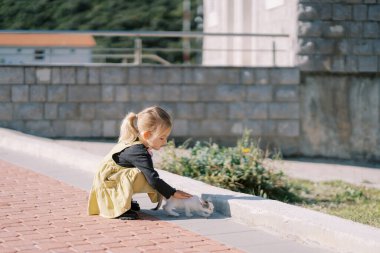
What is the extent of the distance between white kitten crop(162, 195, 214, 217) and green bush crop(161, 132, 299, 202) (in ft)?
7.57

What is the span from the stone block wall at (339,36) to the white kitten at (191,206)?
8445mm

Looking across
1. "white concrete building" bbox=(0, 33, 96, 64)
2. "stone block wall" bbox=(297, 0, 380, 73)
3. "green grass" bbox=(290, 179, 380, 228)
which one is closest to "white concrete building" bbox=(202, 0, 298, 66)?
"stone block wall" bbox=(297, 0, 380, 73)

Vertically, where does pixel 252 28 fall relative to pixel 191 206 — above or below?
above

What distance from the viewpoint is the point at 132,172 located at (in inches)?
Answer: 235

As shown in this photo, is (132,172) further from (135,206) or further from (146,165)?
(135,206)

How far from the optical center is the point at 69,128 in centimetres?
1354

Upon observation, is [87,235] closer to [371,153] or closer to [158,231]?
[158,231]

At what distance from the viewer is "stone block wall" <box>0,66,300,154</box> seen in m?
13.4

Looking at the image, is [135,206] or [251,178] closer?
[135,206]

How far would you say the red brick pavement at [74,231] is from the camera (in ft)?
16.2

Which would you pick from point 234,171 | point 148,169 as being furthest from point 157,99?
point 148,169

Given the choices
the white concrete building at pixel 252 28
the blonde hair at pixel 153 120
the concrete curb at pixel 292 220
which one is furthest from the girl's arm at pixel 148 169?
the white concrete building at pixel 252 28

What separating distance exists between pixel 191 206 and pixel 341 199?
11.8 ft

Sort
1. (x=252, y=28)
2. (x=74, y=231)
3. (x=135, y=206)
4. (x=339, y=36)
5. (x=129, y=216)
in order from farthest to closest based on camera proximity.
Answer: (x=252, y=28) < (x=339, y=36) < (x=135, y=206) < (x=129, y=216) < (x=74, y=231)
